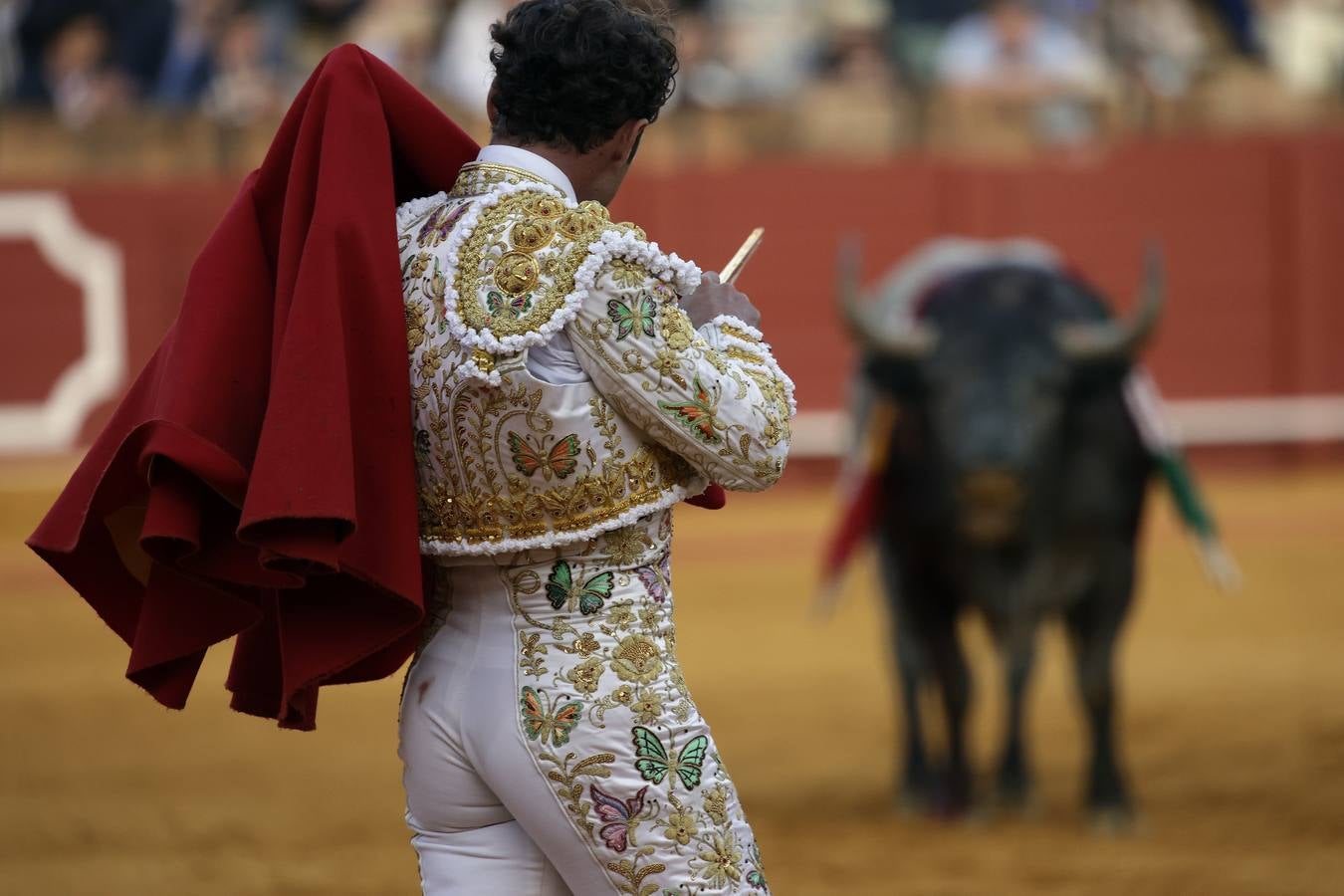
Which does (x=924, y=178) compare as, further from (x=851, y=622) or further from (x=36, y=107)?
(x=36, y=107)

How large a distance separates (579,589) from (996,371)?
320cm

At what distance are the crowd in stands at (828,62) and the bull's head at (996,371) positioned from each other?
16.0 ft

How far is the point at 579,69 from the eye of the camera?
5.49 ft

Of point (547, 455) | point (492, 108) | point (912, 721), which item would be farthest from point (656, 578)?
point (912, 721)

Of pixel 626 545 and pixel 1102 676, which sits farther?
pixel 1102 676

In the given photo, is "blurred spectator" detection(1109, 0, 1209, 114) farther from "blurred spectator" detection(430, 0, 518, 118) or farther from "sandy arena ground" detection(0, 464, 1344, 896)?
"blurred spectator" detection(430, 0, 518, 118)

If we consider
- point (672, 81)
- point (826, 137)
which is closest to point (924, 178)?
point (826, 137)

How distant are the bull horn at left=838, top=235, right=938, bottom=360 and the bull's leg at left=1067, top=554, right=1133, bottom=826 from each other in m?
0.70

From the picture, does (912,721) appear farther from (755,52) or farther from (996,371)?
(755,52)

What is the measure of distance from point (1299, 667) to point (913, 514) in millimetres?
2202

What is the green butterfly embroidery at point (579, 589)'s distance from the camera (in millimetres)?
1708

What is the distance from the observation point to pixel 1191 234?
10.9 metres

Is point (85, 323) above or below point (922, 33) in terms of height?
below

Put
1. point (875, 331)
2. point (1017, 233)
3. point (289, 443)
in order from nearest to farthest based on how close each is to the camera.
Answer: point (289, 443) → point (875, 331) → point (1017, 233)
